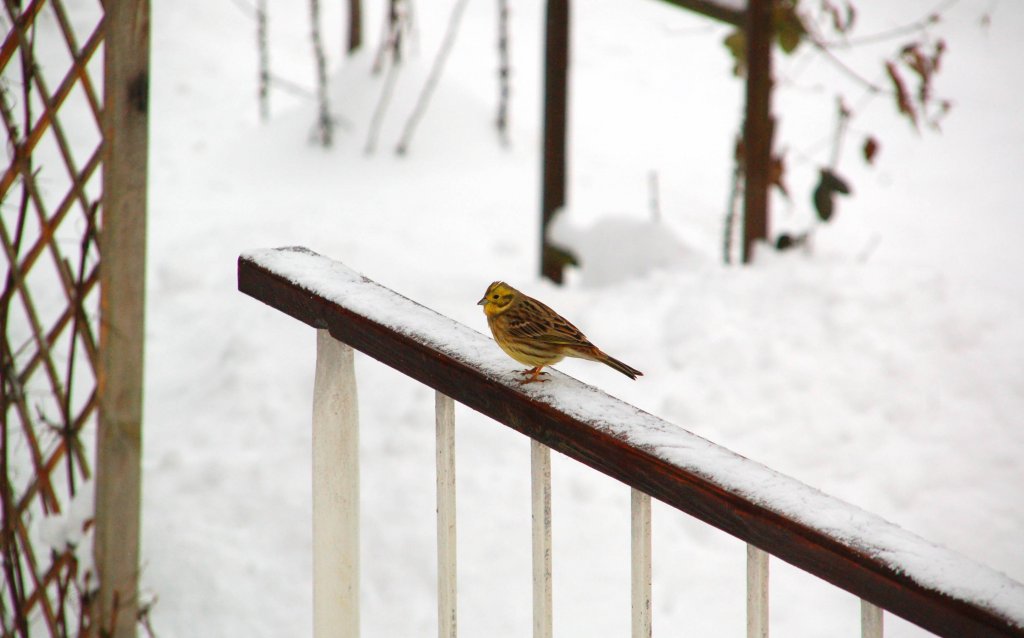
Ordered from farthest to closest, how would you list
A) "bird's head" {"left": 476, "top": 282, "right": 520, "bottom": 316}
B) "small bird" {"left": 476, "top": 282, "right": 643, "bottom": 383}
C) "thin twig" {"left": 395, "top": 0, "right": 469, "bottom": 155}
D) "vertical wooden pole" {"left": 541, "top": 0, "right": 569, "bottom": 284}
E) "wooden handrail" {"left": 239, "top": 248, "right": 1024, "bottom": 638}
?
"thin twig" {"left": 395, "top": 0, "right": 469, "bottom": 155} → "vertical wooden pole" {"left": 541, "top": 0, "right": 569, "bottom": 284} → "bird's head" {"left": 476, "top": 282, "right": 520, "bottom": 316} → "small bird" {"left": 476, "top": 282, "right": 643, "bottom": 383} → "wooden handrail" {"left": 239, "top": 248, "right": 1024, "bottom": 638}

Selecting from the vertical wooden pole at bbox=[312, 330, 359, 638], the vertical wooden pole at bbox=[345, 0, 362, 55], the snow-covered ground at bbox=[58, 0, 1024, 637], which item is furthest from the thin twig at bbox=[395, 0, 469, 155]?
the vertical wooden pole at bbox=[312, 330, 359, 638]

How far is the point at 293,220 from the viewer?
5520mm

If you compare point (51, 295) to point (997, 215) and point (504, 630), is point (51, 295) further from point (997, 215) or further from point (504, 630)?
point (997, 215)

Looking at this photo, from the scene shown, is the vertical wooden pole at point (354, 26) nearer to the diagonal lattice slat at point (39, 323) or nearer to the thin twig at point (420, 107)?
the thin twig at point (420, 107)

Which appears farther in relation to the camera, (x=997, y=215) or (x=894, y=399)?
(x=997, y=215)

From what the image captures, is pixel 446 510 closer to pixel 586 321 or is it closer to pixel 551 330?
pixel 551 330

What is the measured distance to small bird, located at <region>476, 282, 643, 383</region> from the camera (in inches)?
77.0

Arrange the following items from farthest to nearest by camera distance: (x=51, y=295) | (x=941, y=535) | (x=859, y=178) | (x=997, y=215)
A: (x=859, y=178), (x=997, y=215), (x=51, y=295), (x=941, y=535)

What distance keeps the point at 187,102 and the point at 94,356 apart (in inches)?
185

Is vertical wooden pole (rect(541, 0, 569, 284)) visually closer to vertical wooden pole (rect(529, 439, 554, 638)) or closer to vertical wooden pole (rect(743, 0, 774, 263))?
vertical wooden pole (rect(743, 0, 774, 263))

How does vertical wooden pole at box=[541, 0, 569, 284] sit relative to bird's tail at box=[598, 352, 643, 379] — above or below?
below

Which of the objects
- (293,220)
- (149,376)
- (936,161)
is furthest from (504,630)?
(936,161)

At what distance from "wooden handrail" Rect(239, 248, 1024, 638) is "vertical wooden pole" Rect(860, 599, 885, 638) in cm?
3

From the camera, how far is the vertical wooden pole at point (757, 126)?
4992 millimetres
